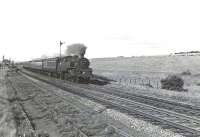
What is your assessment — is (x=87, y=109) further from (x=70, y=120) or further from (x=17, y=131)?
(x=17, y=131)

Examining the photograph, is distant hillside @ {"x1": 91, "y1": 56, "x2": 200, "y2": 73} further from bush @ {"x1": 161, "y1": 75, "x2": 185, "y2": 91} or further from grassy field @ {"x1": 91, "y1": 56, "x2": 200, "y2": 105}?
bush @ {"x1": 161, "y1": 75, "x2": 185, "y2": 91}

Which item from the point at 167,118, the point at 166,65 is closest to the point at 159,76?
the point at 166,65

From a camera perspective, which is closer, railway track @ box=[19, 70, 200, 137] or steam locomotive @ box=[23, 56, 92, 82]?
railway track @ box=[19, 70, 200, 137]

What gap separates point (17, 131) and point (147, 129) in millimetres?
5204

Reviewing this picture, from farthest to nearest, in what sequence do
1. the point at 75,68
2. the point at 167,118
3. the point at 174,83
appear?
1. the point at 75,68
2. the point at 174,83
3. the point at 167,118

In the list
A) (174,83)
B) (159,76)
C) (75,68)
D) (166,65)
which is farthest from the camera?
(166,65)

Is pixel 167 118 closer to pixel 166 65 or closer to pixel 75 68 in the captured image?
pixel 75 68

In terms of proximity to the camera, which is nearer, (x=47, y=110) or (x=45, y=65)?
(x=47, y=110)

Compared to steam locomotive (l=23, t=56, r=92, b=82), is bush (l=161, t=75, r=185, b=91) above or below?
below

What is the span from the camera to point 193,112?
55.4 ft

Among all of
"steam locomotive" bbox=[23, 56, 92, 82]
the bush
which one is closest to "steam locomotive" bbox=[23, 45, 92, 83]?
"steam locomotive" bbox=[23, 56, 92, 82]

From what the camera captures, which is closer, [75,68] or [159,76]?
[75,68]

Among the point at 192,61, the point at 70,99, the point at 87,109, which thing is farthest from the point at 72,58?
the point at 192,61

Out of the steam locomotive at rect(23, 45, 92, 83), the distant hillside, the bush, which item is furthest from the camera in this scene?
the distant hillside
